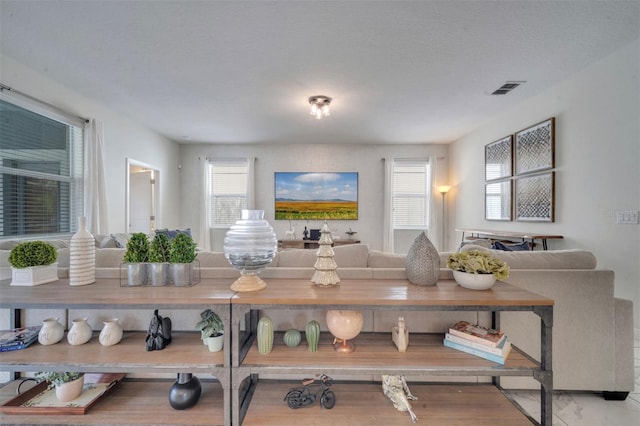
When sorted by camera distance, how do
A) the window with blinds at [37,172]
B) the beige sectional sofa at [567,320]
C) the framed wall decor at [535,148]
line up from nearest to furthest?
the beige sectional sofa at [567,320] → the window with blinds at [37,172] → the framed wall decor at [535,148]

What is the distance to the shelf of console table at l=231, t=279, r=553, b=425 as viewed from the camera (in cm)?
112

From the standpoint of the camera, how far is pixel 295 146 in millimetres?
5305

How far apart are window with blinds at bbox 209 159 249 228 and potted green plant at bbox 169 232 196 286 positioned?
408cm

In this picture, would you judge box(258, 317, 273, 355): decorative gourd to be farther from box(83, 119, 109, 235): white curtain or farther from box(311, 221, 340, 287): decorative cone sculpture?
box(83, 119, 109, 235): white curtain

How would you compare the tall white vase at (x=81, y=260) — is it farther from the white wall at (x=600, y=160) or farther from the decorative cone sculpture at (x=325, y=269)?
the white wall at (x=600, y=160)

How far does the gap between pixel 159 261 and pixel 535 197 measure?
149 inches

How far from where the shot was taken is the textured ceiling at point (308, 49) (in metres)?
1.78

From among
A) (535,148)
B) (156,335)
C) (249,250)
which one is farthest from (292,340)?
(535,148)

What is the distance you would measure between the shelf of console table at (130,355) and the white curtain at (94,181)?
1.92 metres

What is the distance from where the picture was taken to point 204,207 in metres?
5.26

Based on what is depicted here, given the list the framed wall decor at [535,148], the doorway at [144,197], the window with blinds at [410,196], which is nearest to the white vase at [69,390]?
the doorway at [144,197]

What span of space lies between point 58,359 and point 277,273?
3.39 feet

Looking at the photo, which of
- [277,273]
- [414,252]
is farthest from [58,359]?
[414,252]

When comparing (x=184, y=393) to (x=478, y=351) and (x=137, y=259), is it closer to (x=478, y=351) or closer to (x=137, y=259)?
(x=137, y=259)
